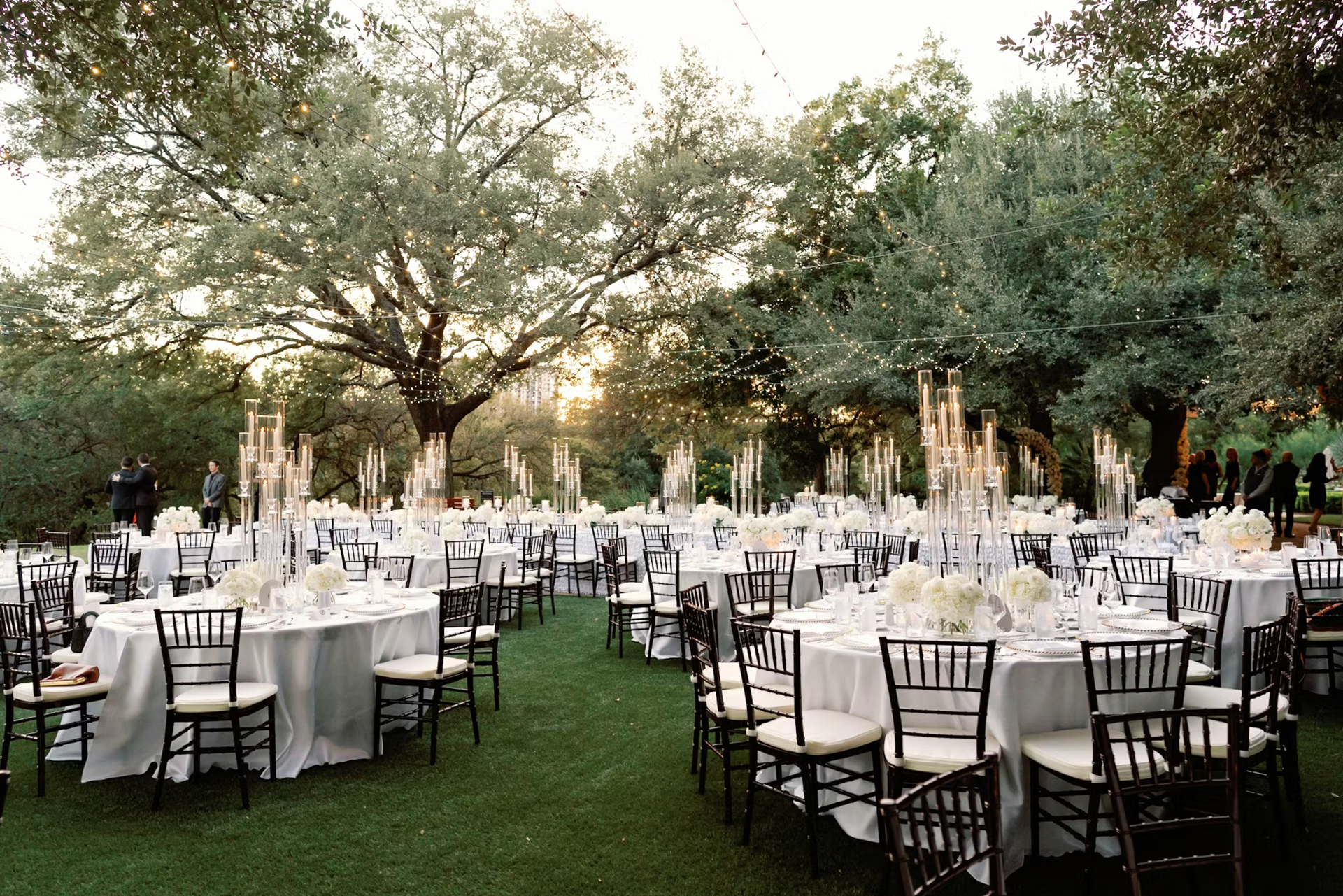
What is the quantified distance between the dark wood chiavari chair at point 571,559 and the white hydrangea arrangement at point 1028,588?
777 centimetres

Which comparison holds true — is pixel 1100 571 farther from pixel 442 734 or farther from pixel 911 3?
pixel 911 3

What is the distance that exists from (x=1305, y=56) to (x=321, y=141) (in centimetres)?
1637

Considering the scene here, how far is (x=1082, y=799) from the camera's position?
Result: 13.8 ft

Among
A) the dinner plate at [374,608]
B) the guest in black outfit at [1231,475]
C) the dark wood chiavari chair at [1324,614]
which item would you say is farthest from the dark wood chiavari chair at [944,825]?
the guest in black outfit at [1231,475]

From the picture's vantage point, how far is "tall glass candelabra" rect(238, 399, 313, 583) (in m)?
6.12

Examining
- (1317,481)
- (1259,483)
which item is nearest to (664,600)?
(1259,483)

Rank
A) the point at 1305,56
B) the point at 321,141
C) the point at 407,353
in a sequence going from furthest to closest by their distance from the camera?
1. the point at 407,353
2. the point at 321,141
3. the point at 1305,56

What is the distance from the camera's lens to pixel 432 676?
18.4 ft

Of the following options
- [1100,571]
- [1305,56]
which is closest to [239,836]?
[1100,571]

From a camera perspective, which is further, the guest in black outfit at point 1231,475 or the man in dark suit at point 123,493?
the guest in black outfit at point 1231,475

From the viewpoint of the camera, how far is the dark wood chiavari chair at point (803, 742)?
4070 mm

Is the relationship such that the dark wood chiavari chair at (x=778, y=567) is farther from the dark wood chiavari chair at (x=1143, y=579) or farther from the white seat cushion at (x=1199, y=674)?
the white seat cushion at (x=1199, y=674)

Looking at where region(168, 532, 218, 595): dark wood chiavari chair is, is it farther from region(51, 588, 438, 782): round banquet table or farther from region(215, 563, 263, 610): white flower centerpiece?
region(51, 588, 438, 782): round banquet table

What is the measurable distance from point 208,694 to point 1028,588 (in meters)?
4.34
